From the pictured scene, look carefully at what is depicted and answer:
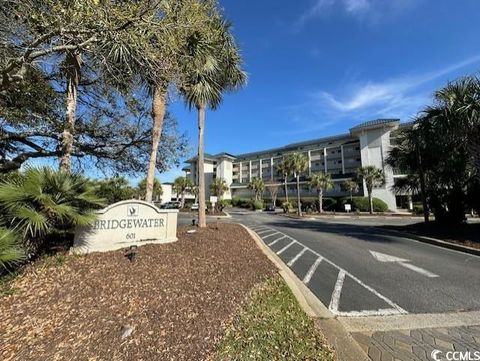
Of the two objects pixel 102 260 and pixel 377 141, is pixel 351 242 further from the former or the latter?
pixel 377 141

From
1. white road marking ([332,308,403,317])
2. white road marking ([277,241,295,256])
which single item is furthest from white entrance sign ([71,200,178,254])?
white road marking ([332,308,403,317])

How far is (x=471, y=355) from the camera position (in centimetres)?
330

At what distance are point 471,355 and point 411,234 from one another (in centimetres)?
1164

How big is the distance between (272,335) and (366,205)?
47517mm

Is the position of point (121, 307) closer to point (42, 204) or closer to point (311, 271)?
point (42, 204)

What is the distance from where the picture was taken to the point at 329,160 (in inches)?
2640

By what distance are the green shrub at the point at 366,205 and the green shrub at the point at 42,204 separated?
152 ft

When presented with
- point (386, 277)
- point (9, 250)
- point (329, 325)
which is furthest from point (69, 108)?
point (386, 277)

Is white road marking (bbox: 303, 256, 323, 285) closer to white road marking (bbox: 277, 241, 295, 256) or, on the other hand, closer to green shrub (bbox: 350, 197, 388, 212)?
white road marking (bbox: 277, 241, 295, 256)

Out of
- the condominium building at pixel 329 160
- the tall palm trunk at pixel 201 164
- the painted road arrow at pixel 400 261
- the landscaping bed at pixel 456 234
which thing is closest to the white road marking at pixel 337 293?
the painted road arrow at pixel 400 261

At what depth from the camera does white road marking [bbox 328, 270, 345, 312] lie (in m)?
4.84

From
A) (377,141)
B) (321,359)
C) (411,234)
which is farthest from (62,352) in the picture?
(377,141)

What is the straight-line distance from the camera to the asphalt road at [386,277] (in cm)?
493

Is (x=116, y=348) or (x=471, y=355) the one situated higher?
(x=116, y=348)
